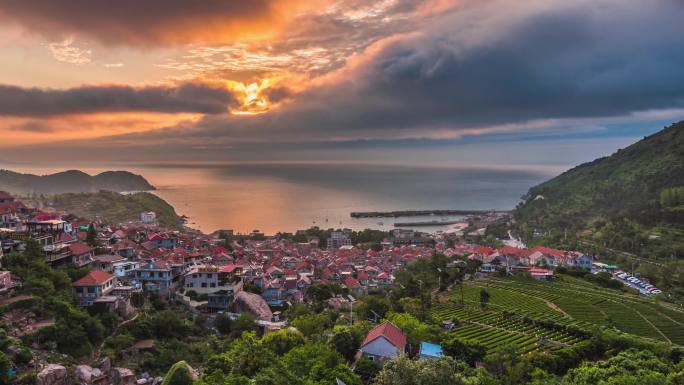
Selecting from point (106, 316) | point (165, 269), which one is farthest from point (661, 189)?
point (106, 316)

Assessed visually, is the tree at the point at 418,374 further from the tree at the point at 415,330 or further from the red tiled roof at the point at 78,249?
the red tiled roof at the point at 78,249

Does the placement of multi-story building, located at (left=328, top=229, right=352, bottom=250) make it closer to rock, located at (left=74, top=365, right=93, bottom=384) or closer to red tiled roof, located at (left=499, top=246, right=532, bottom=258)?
red tiled roof, located at (left=499, top=246, right=532, bottom=258)

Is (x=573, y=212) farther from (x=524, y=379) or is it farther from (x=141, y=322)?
(x=141, y=322)

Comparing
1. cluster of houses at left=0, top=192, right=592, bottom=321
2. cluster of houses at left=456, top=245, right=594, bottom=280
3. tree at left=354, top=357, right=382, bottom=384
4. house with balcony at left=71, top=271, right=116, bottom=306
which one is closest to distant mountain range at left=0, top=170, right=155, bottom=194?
cluster of houses at left=0, top=192, right=592, bottom=321

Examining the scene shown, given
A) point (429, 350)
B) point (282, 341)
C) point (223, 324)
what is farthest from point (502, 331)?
point (223, 324)

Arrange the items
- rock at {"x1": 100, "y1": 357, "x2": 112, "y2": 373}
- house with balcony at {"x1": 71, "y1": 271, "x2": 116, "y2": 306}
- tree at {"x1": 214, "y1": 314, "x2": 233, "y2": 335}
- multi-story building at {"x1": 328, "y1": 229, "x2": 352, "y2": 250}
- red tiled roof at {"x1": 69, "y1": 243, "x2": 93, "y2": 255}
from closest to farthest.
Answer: rock at {"x1": 100, "y1": 357, "x2": 112, "y2": 373}
house with balcony at {"x1": 71, "y1": 271, "x2": 116, "y2": 306}
tree at {"x1": 214, "y1": 314, "x2": 233, "y2": 335}
red tiled roof at {"x1": 69, "y1": 243, "x2": 93, "y2": 255}
multi-story building at {"x1": 328, "y1": 229, "x2": 352, "y2": 250}

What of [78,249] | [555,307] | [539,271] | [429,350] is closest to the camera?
[429,350]

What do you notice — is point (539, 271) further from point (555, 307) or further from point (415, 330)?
point (415, 330)
